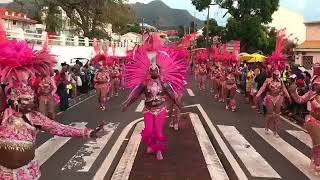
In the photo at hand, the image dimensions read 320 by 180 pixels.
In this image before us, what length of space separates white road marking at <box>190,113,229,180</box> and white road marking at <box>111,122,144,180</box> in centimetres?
149

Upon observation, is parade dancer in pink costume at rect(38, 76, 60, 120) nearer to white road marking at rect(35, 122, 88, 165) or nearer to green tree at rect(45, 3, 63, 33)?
white road marking at rect(35, 122, 88, 165)

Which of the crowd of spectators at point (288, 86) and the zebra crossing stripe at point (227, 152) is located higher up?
the crowd of spectators at point (288, 86)

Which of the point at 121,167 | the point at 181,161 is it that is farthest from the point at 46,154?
the point at 181,161

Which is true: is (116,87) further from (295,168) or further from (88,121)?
(295,168)

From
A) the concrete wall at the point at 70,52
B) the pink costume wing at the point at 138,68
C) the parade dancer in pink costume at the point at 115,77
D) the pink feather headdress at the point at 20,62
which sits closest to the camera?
the pink feather headdress at the point at 20,62

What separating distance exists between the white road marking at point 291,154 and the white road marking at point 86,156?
4.08 meters

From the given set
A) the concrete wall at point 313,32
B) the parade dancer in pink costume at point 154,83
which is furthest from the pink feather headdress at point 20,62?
the concrete wall at point 313,32

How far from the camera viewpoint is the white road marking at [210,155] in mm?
9562

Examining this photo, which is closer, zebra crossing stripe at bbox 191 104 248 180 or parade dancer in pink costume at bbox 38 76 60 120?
zebra crossing stripe at bbox 191 104 248 180

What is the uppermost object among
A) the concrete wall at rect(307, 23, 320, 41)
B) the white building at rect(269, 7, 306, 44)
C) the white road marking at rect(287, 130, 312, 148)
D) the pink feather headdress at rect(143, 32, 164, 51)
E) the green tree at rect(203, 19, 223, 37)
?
the white building at rect(269, 7, 306, 44)

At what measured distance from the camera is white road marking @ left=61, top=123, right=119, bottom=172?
9.98 m

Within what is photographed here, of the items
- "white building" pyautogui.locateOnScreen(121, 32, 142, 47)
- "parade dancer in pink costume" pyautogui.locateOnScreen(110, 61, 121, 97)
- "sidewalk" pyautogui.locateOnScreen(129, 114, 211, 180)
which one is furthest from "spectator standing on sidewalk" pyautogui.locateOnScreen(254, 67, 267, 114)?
"white building" pyautogui.locateOnScreen(121, 32, 142, 47)

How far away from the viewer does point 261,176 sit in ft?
31.4

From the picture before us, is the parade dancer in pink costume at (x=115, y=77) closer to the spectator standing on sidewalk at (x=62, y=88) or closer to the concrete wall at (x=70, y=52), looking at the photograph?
the concrete wall at (x=70, y=52)
